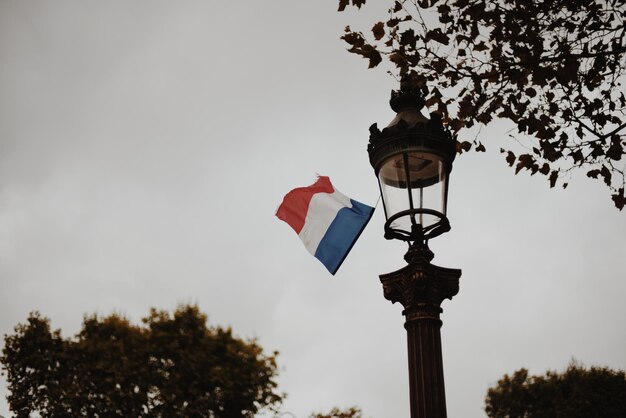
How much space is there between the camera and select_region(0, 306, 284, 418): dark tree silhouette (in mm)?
Answer: 26411

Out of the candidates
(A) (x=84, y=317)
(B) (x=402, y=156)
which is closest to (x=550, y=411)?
(A) (x=84, y=317)

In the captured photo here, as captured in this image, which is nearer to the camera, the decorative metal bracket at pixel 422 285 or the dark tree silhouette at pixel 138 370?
the decorative metal bracket at pixel 422 285

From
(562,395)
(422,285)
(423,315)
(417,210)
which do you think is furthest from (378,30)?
(562,395)

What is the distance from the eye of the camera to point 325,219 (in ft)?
32.5

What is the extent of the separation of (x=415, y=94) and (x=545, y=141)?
2.17 metres

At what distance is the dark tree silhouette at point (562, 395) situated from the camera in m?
37.1

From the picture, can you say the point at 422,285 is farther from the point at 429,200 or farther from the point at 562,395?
the point at 562,395

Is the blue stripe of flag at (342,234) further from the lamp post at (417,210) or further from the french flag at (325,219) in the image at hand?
the lamp post at (417,210)

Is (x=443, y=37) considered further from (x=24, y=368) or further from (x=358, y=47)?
(x=24, y=368)

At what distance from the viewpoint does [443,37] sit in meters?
6.95

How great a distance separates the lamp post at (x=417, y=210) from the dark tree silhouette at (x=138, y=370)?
23647mm

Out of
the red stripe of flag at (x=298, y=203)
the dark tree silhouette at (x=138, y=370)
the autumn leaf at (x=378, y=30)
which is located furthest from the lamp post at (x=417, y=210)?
the dark tree silhouette at (x=138, y=370)

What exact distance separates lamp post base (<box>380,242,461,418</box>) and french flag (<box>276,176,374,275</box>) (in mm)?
3878

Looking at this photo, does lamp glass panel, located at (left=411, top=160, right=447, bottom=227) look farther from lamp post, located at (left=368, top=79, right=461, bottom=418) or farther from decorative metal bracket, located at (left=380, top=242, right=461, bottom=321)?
decorative metal bracket, located at (left=380, top=242, right=461, bottom=321)
